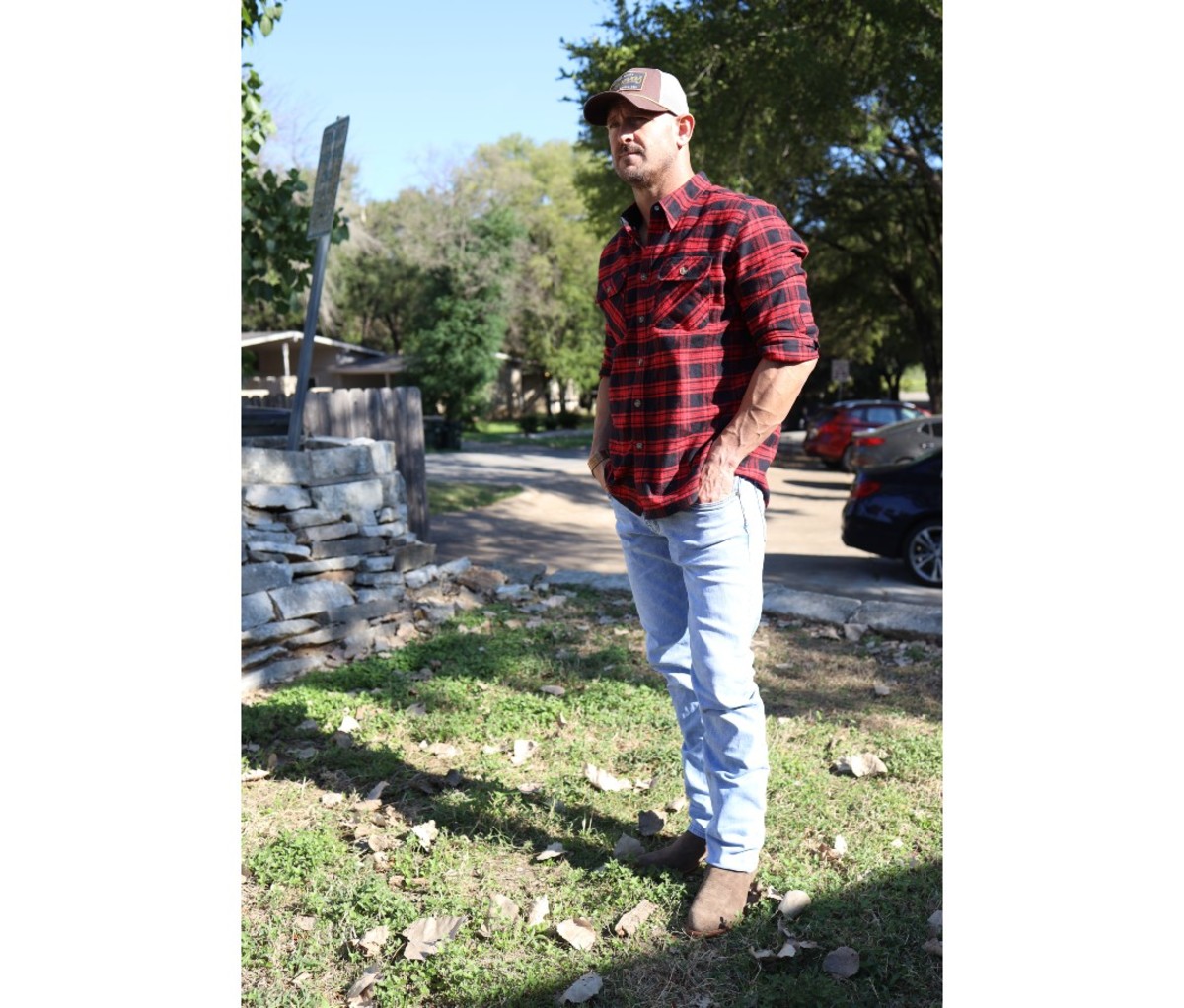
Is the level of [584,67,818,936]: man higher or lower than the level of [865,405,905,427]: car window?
lower

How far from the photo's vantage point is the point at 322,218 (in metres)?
6.98

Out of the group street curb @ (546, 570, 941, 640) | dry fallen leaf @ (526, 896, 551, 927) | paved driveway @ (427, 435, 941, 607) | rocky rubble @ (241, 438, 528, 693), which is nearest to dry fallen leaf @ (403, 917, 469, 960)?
dry fallen leaf @ (526, 896, 551, 927)

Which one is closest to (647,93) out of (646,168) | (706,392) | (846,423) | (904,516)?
(646,168)

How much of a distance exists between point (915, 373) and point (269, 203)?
A: 10569cm

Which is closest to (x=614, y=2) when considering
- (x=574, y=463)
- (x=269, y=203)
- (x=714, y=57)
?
(x=714, y=57)

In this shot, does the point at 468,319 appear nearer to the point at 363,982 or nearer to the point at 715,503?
the point at 715,503

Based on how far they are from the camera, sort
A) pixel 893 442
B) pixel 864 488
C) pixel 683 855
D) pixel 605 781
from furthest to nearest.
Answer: pixel 893 442, pixel 864 488, pixel 605 781, pixel 683 855

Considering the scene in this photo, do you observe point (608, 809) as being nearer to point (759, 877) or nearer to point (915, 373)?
point (759, 877)

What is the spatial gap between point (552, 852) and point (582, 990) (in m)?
0.77

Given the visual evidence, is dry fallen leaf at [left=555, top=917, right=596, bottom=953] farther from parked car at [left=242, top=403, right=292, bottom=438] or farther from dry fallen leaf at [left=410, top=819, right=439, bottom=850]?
parked car at [left=242, top=403, right=292, bottom=438]

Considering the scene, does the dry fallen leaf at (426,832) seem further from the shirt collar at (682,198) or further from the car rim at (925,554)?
the car rim at (925,554)

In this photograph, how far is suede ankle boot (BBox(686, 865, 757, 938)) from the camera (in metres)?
2.98

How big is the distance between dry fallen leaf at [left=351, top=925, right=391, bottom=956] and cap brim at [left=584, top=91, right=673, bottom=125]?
228cm

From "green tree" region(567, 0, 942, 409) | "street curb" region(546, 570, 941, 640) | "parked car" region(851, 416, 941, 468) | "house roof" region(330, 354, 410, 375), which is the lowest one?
"street curb" region(546, 570, 941, 640)
